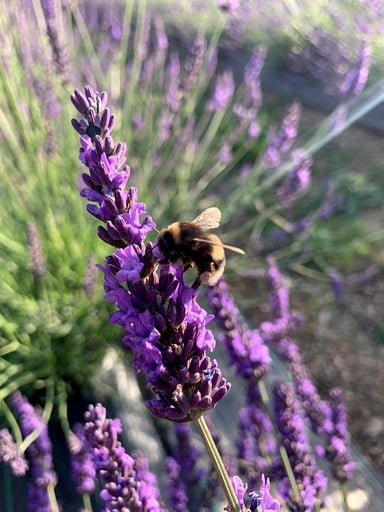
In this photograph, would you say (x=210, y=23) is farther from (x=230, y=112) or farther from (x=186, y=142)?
(x=186, y=142)

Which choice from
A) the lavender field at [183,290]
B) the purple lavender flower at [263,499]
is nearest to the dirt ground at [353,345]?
the lavender field at [183,290]

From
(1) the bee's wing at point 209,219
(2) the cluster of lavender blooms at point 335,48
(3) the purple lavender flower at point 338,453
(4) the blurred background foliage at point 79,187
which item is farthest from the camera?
(2) the cluster of lavender blooms at point 335,48

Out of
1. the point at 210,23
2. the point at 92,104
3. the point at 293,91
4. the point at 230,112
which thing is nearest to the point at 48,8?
the point at 92,104

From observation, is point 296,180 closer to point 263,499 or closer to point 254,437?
point 254,437

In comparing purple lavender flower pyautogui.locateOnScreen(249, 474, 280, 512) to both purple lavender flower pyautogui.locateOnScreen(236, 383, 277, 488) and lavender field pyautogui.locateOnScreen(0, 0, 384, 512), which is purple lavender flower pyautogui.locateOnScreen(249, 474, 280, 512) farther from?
purple lavender flower pyautogui.locateOnScreen(236, 383, 277, 488)

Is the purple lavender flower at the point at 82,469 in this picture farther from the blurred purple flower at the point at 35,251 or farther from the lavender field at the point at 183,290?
the blurred purple flower at the point at 35,251

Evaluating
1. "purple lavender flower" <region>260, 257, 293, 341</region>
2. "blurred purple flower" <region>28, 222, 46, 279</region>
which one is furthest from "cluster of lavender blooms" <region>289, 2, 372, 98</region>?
"blurred purple flower" <region>28, 222, 46, 279</region>

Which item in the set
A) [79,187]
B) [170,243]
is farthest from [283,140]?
[170,243]
